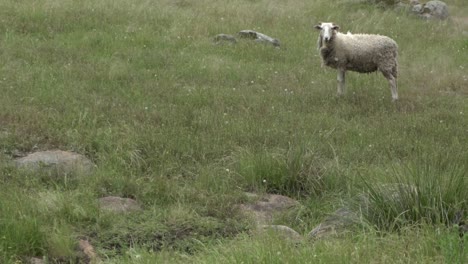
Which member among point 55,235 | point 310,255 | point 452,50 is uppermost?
point 310,255

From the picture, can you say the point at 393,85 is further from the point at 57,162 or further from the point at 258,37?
the point at 57,162

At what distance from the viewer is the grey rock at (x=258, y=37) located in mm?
16797

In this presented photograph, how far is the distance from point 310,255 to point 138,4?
14.8 meters

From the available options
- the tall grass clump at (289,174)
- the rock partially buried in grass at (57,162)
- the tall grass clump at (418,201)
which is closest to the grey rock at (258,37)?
the tall grass clump at (289,174)

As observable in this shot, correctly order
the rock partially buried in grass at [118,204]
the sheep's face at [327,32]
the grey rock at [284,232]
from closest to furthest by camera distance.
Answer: the grey rock at [284,232]
the rock partially buried in grass at [118,204]
the sheep's face at [327,32]

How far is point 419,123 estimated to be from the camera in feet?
38.4

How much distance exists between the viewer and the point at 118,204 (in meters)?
8.13

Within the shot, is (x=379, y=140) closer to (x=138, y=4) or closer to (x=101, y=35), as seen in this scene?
(x=101, y=35)

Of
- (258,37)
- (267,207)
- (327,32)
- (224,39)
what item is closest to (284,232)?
(267,207)

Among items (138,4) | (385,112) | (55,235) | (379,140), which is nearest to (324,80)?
(385,112)

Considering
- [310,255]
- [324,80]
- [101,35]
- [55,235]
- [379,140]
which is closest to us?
[310,255]

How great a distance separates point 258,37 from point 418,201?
10923mm

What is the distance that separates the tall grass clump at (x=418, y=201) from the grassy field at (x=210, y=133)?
2 centimetres

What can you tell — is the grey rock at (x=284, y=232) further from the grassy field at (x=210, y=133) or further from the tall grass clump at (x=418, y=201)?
the tall grass clump at (x=418, y=201)
